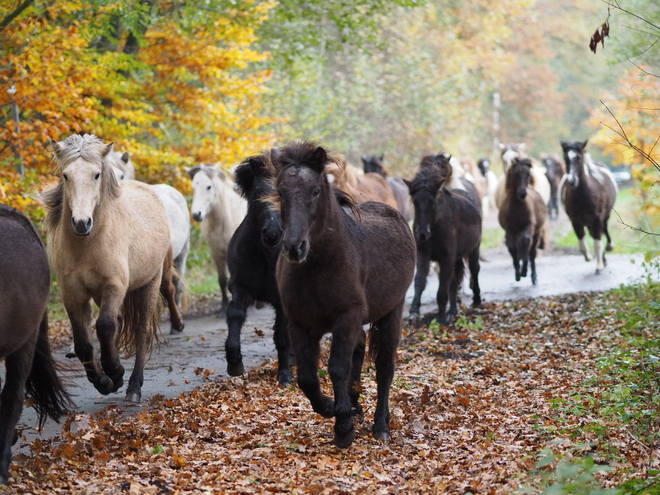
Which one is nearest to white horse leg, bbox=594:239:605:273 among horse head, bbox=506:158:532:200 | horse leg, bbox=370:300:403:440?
horse head, bbox=506:158:532:200

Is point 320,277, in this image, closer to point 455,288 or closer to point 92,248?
point 92,248

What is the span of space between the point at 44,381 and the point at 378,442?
8.44 ft

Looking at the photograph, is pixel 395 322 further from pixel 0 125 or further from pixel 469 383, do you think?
pixel 0 125

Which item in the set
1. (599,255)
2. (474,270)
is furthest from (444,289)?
(599,255)

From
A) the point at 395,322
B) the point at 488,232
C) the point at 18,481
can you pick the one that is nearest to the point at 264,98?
the point at 488,232

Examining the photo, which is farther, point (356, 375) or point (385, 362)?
point (356, 375)

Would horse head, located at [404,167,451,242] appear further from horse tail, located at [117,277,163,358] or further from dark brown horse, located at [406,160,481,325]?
horse tail, located at [117,277,163,358]

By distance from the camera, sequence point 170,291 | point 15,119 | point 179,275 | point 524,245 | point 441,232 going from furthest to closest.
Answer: point 524,245 → point 179,275 → point 441,232 → point 170,291 → point 15,119

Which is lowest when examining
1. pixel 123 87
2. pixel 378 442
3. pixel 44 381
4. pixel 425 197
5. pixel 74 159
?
pixel 378 442

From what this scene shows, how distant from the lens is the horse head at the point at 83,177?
689cm

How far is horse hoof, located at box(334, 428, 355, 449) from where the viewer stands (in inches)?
232

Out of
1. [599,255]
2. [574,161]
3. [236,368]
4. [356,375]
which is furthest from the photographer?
[599,255]

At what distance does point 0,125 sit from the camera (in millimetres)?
12266

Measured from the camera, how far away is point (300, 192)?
556 cm
